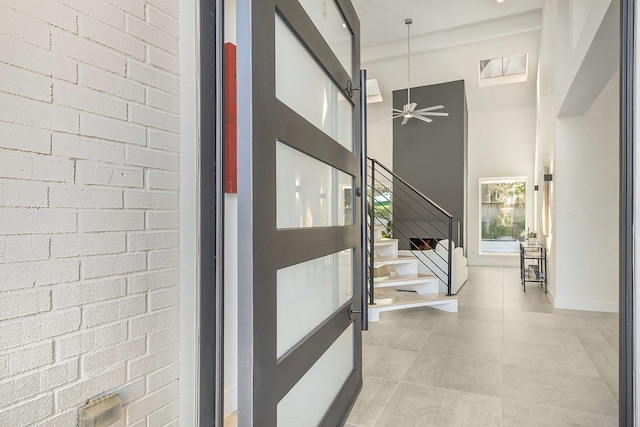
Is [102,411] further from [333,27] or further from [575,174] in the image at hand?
[575,174]

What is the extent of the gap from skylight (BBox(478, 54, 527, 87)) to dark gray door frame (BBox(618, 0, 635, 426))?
771 cm

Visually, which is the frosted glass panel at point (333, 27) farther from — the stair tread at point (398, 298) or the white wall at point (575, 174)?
the white wall at point (575, 174)

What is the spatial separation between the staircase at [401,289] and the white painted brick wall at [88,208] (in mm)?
2825

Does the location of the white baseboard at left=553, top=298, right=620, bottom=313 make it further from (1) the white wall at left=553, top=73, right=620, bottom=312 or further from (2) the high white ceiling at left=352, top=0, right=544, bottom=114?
(2) the high white ceiling at left=352, top=0, right=544, bottom=114

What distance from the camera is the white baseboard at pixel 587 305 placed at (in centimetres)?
420

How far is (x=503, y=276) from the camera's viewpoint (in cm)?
728

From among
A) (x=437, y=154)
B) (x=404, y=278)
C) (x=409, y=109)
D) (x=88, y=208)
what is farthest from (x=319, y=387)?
(x=437, y=154)

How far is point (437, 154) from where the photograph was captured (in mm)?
8070

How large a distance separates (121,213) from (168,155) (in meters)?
0.27

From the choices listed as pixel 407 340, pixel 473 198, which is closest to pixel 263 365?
pixel 407 340

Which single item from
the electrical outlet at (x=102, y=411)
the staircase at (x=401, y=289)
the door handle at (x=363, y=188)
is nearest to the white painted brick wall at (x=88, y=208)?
the electrical outlet at (x=102, y=411)

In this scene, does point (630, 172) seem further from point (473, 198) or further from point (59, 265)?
point (473, 198)

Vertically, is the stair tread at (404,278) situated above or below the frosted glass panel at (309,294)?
below

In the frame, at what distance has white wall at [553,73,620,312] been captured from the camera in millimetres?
4223
